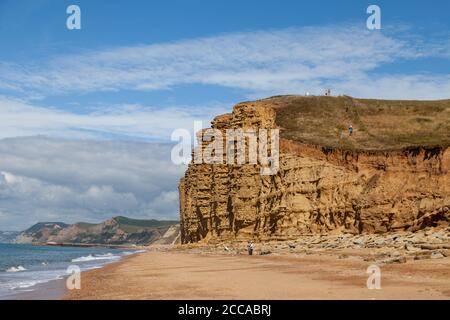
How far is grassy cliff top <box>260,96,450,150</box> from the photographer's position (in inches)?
1971

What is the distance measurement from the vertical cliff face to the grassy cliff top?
211 centimetres

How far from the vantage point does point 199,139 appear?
6562cm

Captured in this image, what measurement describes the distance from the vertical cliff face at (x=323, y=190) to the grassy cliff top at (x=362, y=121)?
2112 mm

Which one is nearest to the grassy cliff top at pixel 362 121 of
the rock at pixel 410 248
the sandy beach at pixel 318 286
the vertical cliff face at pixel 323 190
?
the vertical cliff face at pixel 323 190

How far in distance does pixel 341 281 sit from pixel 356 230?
25.4 meters

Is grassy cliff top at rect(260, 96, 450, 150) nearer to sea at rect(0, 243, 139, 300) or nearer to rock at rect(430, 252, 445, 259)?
sea at rect(0, 243, 139, 300)

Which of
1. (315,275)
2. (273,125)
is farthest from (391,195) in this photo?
(315,275)

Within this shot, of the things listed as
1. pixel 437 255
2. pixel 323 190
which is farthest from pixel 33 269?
pixel 437 255

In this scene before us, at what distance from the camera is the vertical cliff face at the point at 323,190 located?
38781mm

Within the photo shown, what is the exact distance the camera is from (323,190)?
4497cm

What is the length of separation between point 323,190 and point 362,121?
1505 centimetres

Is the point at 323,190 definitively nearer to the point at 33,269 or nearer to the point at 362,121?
the point at 362,121

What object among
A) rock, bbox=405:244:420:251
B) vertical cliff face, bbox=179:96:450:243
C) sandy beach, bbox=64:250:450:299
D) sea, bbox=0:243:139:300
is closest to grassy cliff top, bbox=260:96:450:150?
vertical cliff face, bbox=179:96:450:243
